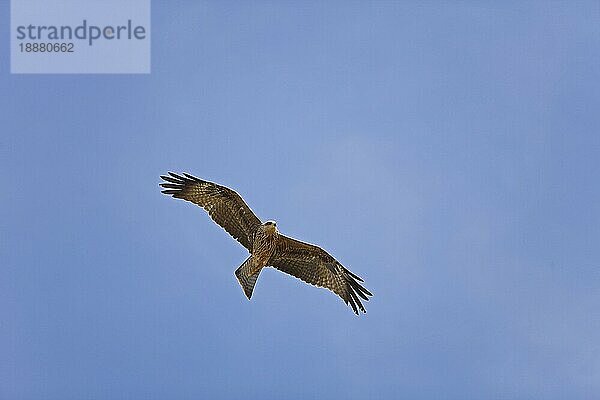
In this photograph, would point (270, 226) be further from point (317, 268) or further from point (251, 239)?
point (317, 268)

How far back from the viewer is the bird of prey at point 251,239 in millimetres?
19359

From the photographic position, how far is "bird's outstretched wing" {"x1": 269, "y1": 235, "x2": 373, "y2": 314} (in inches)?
774

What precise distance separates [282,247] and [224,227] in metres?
1.02

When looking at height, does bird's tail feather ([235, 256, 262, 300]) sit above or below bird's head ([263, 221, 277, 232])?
below

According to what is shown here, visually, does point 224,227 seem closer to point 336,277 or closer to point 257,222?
point 257,222

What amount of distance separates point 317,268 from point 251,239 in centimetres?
141

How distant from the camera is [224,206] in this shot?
19.5m

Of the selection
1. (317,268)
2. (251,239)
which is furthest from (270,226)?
(317,268)

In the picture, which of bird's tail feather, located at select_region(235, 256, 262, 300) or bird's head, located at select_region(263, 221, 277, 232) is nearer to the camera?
bird's head, located at select_region(263, 221, 277, 232)

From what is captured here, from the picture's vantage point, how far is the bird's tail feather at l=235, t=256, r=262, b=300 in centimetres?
1962

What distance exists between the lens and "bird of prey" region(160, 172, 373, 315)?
1936 centimetres

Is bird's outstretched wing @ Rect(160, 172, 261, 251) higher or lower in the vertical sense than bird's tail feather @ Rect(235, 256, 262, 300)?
higher

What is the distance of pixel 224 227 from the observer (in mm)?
19656

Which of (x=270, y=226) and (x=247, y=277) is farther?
(x=247, y=277)
